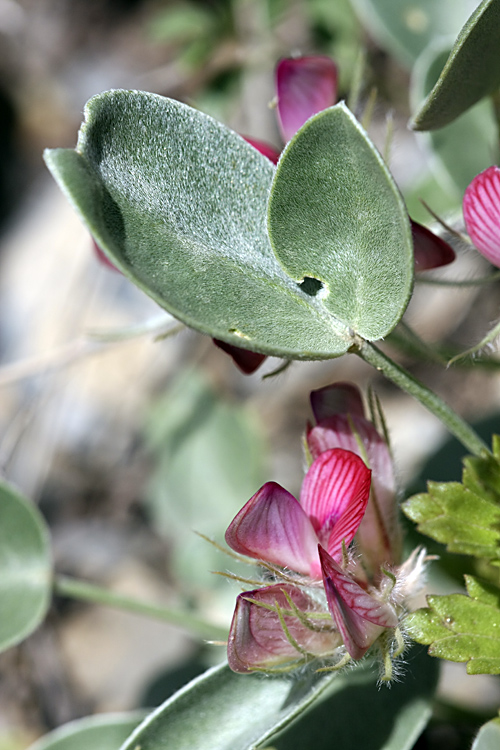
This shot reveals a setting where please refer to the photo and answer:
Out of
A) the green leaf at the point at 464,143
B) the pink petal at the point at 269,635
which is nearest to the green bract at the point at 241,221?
the pink petal at the point at 269,635

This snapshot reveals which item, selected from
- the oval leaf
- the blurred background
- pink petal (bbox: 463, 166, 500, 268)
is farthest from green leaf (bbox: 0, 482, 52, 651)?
pink petal (bbox: 463, 166, 500, 268)

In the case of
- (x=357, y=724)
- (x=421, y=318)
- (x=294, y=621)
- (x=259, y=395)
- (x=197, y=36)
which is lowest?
(x=259, y=395)

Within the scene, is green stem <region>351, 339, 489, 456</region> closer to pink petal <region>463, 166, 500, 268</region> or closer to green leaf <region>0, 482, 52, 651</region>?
pink petal <region>463, 166, 500, 268</region>

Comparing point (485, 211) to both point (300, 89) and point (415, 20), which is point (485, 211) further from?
point (415, 20)

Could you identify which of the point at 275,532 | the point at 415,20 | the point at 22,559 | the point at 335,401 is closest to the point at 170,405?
the point at 22,559

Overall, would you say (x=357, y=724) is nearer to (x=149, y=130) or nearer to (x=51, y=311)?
(x=149, y=130)

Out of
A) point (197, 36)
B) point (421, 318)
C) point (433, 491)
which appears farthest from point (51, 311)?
point (433, 491)

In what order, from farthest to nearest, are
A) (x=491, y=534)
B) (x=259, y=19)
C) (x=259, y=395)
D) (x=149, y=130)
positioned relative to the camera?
(x=259, y=395) < (x=259, y=19) < (x=491, y=534) < (x=149, y=130)
